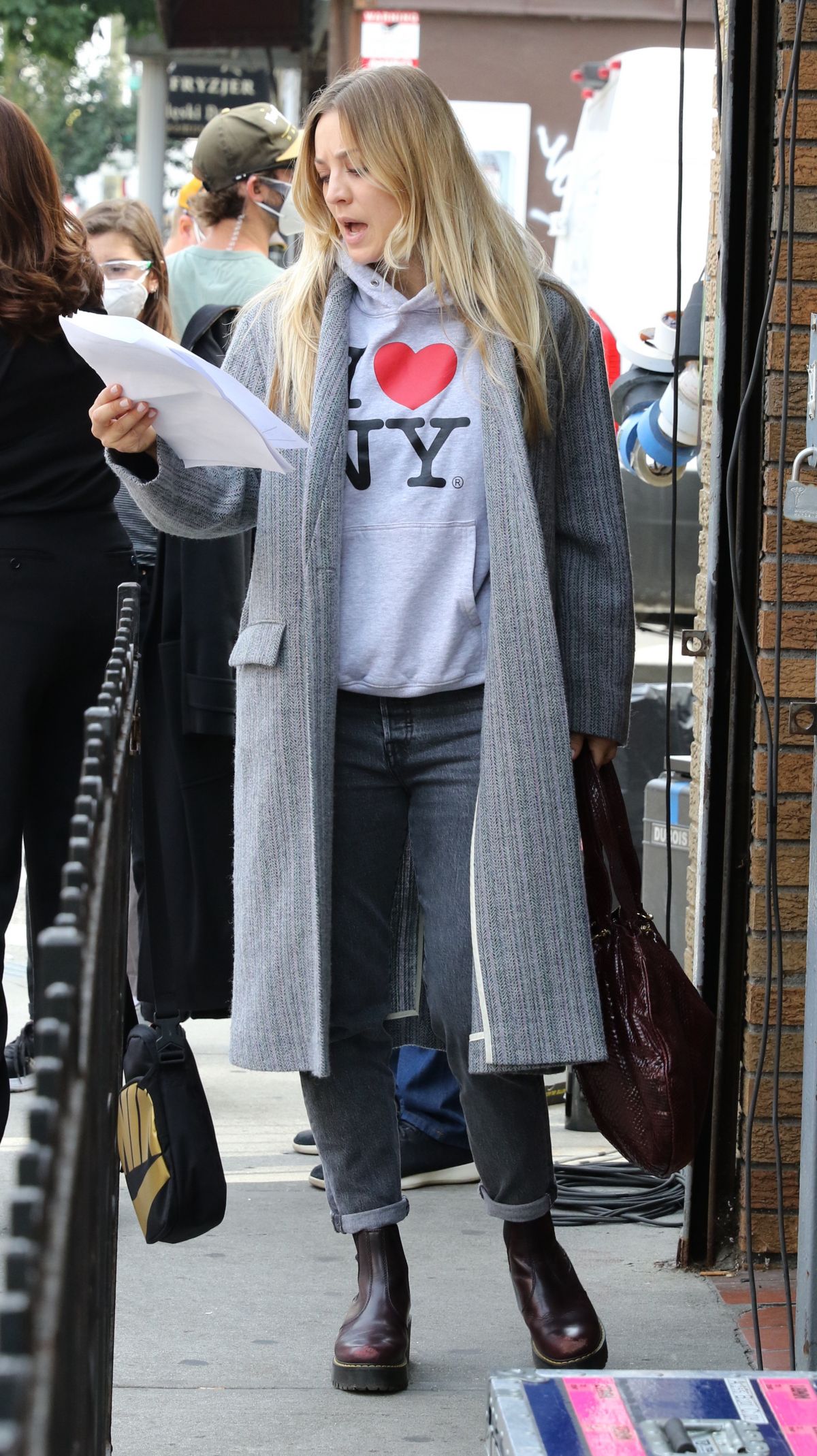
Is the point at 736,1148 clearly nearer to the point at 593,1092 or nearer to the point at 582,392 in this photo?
the point at 593,1092

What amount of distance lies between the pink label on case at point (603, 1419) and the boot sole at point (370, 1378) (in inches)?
33.6

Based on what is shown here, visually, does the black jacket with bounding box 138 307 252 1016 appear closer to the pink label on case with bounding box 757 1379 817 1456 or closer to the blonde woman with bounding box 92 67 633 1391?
the blonde woman with bounding box 92 67 633 1391

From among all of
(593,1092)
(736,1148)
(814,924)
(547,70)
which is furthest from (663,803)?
(547,70)

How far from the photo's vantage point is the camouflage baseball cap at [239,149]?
15.7 ft

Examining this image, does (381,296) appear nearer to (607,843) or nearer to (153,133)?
(607,843)

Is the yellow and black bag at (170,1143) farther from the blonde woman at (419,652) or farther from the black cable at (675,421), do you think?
the black cable at (675,421)

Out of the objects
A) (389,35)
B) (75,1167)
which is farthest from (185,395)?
(389,35)

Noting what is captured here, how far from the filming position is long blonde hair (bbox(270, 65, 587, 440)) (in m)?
2.59

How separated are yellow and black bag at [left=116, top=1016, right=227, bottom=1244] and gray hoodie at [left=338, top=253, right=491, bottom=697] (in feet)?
2.09

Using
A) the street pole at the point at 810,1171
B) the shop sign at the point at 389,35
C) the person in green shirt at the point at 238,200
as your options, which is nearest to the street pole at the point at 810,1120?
the street pole at the point at 810,1171

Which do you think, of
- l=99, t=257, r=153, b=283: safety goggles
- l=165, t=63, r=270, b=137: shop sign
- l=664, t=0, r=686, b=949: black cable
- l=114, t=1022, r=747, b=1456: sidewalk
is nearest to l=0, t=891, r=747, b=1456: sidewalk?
l=114, t=1022, r=747, b=1456: sidewalk

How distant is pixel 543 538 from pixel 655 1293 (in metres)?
1.36

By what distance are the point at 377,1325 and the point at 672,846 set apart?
154 centimetres

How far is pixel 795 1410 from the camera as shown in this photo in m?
1.86
